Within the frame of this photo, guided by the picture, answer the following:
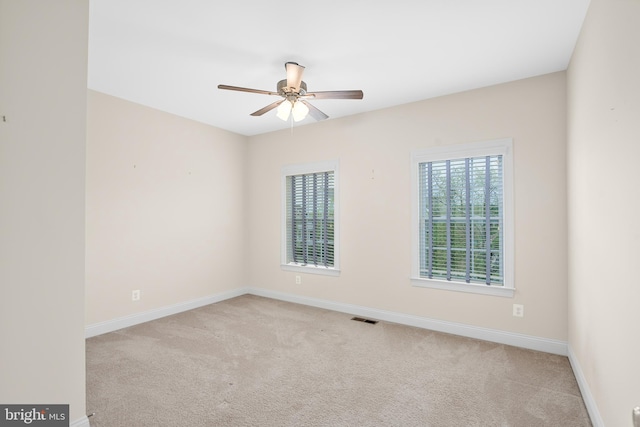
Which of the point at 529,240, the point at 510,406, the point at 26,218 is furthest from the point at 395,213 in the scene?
the point at 26,218

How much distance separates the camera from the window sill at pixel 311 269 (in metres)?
4.36

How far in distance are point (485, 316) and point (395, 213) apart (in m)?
1.46

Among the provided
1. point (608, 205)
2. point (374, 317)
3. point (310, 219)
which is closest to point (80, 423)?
point (374, 317)

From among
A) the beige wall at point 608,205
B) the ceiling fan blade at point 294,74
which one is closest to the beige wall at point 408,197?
the beige wall at point 608,205

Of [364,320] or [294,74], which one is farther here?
[364,320]

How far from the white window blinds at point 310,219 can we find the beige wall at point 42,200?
3.07 m

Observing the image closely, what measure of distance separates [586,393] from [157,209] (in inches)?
180

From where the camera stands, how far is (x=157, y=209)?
404cm

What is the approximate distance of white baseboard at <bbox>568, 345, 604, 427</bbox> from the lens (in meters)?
1.88

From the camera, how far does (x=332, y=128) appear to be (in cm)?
436

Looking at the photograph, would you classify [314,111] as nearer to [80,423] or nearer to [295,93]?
[295,93]

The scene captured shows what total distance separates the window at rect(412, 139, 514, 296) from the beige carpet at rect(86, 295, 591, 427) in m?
0.67

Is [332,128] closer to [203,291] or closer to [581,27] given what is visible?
[581,27]

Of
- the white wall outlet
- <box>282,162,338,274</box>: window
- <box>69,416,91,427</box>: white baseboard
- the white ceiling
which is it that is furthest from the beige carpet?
the white ceiling
